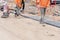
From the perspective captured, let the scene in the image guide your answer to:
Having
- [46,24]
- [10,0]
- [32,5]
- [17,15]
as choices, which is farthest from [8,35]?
[10,0]

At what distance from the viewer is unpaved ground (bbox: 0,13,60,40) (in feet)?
29.4

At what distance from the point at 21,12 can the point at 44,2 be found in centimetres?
354

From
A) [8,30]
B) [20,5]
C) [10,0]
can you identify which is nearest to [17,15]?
[20,5]

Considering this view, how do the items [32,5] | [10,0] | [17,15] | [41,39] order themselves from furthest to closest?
[10,0]
[32,5]
[17,15]
[41,39]

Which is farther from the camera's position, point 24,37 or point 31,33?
point 31,33

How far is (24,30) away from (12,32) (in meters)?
0.59

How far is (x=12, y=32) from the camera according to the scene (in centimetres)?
987

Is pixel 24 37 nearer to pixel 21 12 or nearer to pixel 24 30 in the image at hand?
pixel 24 30

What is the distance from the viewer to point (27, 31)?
32.9 feet

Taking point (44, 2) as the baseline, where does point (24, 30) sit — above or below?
below

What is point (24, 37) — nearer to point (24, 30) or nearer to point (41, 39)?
point (41, 39)

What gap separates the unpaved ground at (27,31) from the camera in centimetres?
895

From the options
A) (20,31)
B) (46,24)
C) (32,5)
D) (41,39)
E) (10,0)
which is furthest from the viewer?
(10,0)

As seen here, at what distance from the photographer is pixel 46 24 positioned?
1161 cm
